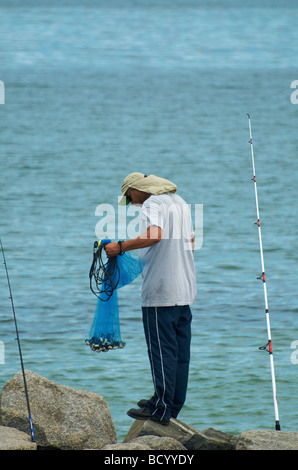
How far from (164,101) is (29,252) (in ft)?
63.1

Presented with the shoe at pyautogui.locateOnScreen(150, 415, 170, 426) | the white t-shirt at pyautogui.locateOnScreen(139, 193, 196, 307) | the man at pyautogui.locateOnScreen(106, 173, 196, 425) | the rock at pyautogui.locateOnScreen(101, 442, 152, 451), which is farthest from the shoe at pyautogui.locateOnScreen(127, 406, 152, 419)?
the white t-shirt at pyautogui.locateOnScreen(139, 193, 196, 307)

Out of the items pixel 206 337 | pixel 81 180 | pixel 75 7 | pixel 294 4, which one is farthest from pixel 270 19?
pixel 206 337

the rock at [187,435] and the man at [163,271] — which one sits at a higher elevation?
the man at [163,271]

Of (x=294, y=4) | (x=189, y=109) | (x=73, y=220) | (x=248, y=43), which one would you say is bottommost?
(x=73, y=220)

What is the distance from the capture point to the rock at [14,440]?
4.77 m

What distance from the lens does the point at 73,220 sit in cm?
1555

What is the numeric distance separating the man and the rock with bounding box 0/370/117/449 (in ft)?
1.90

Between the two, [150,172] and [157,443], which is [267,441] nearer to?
[157,443]

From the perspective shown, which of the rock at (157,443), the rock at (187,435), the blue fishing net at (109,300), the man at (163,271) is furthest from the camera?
the blue fishing net at (109,300)

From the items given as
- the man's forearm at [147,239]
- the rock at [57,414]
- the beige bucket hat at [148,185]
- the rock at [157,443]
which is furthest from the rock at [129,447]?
the beige bucket hat at [148,185]

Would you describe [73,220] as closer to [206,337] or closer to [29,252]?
[29,252]

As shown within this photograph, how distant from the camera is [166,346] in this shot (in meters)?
5.05

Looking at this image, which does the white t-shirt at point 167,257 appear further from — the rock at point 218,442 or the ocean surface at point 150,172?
the ocean surface at point 150,172

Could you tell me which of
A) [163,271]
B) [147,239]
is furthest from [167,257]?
[147,239]
